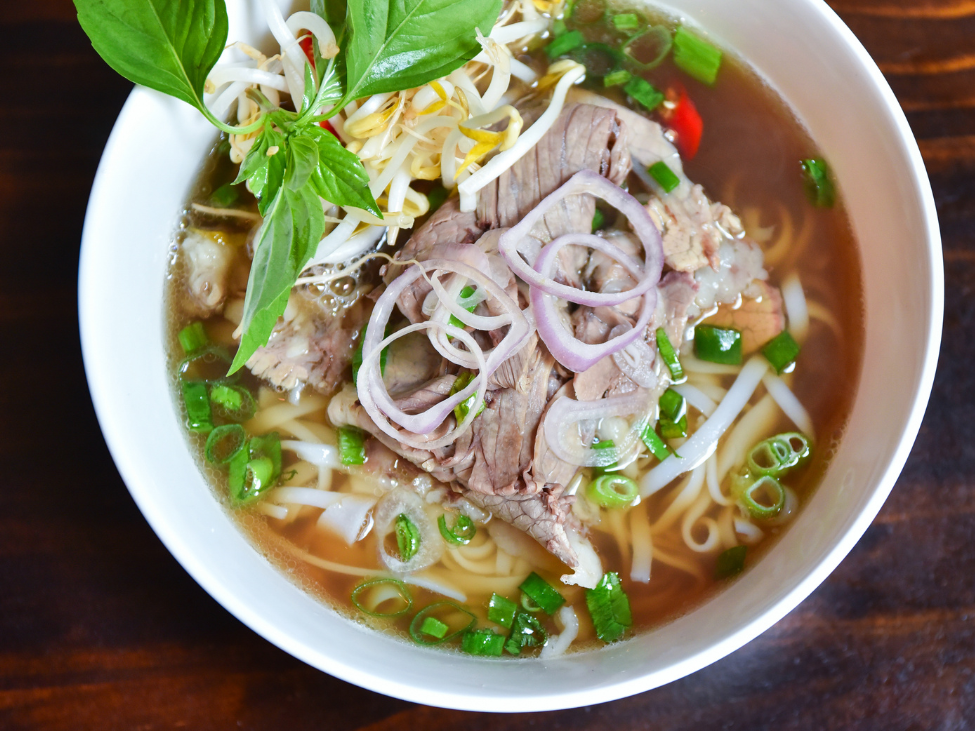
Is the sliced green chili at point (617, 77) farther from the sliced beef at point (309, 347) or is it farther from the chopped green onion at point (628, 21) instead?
the sliced beef at point (309, 347)

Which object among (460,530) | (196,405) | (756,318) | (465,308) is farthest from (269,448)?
(756,318)

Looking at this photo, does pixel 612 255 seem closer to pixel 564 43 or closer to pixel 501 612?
pixel 564 43

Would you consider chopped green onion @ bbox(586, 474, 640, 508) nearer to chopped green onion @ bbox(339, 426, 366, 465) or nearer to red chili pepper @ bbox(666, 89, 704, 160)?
chopped green onion @ bbox(339, 426, 366, 465)

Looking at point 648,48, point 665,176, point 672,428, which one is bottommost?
point 672,428

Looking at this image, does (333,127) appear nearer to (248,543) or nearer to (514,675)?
(248,543)

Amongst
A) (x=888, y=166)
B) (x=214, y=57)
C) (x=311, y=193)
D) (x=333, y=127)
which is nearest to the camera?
(x=214, y=57)

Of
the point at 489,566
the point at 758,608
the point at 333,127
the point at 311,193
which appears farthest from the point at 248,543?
the point at 758,608

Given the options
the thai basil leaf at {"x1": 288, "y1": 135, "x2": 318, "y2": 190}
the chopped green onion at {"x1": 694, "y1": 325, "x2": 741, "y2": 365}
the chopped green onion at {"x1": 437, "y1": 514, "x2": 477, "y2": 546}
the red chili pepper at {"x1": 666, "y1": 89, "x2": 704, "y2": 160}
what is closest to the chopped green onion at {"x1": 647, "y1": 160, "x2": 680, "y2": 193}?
the red chili pepper at {"x1": 666, "y1": 89, "x2": 704, "y2": 160}
